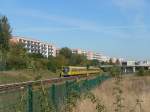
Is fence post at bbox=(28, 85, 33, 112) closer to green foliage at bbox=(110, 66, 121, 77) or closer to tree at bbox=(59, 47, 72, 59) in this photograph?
green foliage at bbox=(110, 66, 121, 77)

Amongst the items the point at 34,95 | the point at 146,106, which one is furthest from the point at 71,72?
the point at 34,95

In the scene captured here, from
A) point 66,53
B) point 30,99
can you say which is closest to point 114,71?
point 30,99

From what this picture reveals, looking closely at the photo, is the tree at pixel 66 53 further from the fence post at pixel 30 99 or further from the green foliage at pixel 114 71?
the fence post at pixel 30 99

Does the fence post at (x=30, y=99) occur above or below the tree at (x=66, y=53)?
below

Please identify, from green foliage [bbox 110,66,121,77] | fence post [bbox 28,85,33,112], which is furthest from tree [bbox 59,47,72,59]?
fence post [bbox 28,85,33,112]

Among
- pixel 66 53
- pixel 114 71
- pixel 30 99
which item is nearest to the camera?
pixel 30 99

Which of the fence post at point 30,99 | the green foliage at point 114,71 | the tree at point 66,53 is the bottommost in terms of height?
the fence post at point 30,99

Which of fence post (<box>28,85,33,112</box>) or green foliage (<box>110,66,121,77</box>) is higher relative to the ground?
green foliage (<box>110,66,121,77</box>)

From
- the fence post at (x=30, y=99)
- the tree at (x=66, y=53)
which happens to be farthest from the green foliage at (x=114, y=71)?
the tree at (x=66, y=53)

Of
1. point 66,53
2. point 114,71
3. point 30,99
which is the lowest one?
point 30,99

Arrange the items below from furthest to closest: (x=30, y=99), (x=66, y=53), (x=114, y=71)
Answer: (x=66, y=53) < (x=114, y=71) < (x=30, y=99)

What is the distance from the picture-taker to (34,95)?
30.5 ft

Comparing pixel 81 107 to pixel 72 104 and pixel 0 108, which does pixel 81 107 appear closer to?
pixel 72 104

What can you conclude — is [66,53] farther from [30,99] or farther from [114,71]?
[30,99]
